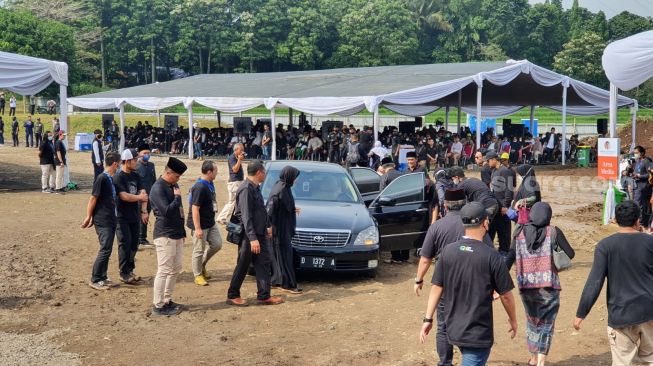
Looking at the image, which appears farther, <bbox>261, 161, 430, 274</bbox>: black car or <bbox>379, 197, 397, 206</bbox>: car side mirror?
<bbox>379, 197, 397, 206</bbox>: car side mirror

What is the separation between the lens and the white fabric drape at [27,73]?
64.7 ft

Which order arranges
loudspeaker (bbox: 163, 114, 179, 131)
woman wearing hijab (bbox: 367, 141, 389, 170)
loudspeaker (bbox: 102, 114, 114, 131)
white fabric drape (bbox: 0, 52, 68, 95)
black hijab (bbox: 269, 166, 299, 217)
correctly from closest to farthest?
1. black hijab (bbox: 269, 166, 299, 217)
2. white fabric drape (bbox: 0, 52, 68, 95)
3. woman wearing hijab (bbox: 367, 141, 389, 170)
4. loudspeaker (bbox: 163, 114, 179, 131)
5. loudspeaker (bbox: 102, 114, 114, 131)

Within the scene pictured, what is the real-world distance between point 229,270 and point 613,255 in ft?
22.2

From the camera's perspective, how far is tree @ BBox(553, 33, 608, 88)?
2445 inches

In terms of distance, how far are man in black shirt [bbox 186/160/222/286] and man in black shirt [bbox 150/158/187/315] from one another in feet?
1.82

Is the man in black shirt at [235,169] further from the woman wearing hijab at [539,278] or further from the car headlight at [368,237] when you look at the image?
the woman wearing hijab at [539,278]

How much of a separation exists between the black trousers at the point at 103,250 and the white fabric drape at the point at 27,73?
1147 centimetres

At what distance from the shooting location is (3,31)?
52.6 m

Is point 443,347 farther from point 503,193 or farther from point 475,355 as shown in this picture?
point 503,193

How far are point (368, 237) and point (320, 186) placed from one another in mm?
1444

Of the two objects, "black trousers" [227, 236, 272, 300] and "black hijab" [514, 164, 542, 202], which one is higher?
"black hijab" [514, 164, 542, 202]

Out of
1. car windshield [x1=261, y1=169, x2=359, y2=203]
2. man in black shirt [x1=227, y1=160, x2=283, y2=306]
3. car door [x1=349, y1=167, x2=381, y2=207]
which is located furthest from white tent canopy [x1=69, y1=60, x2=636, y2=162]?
man in black shirt [x1=227, y1=160, x2=283, y2=306]

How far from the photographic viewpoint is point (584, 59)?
63.0 m

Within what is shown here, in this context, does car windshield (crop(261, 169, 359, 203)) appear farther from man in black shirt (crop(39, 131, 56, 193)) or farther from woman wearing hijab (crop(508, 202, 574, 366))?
man in black shirt (crop(39, 131, 56, 193))
